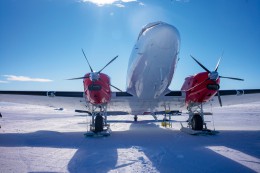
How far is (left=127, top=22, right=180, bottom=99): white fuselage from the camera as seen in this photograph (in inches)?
402

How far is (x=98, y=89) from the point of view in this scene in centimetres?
1250

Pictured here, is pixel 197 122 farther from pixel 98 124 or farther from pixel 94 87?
pixel 94 87

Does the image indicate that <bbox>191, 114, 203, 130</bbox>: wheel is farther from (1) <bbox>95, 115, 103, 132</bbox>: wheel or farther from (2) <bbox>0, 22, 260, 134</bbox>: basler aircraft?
(1) <bbox>95, 115, 103, 132</bbox>: wheel

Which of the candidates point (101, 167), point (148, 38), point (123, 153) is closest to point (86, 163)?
point (101, 167)

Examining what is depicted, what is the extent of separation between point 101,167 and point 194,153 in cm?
366

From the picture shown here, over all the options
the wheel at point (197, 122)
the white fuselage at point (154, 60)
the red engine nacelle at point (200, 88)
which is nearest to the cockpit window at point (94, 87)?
the white fuselage at point (154, 60)

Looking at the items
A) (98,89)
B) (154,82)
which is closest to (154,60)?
(154,82)

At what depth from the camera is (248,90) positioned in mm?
15500

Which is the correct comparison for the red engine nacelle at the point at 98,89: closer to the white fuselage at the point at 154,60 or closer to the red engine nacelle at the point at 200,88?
the white fuselage at the point at 154,60

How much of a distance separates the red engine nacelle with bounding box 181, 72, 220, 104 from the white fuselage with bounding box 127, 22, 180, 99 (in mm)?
1684

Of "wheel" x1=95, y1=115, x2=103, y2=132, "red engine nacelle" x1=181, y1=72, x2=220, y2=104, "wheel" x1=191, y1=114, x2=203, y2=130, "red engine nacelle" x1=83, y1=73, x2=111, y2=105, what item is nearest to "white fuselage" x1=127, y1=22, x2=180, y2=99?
"red engine nacelle" x1=181, y1=72, x2=220, y2=104

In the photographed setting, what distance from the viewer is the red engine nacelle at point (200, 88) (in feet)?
42.0

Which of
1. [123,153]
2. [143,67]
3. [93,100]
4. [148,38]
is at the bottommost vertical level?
[123,153]

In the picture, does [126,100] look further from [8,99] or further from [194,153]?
[8,99]
